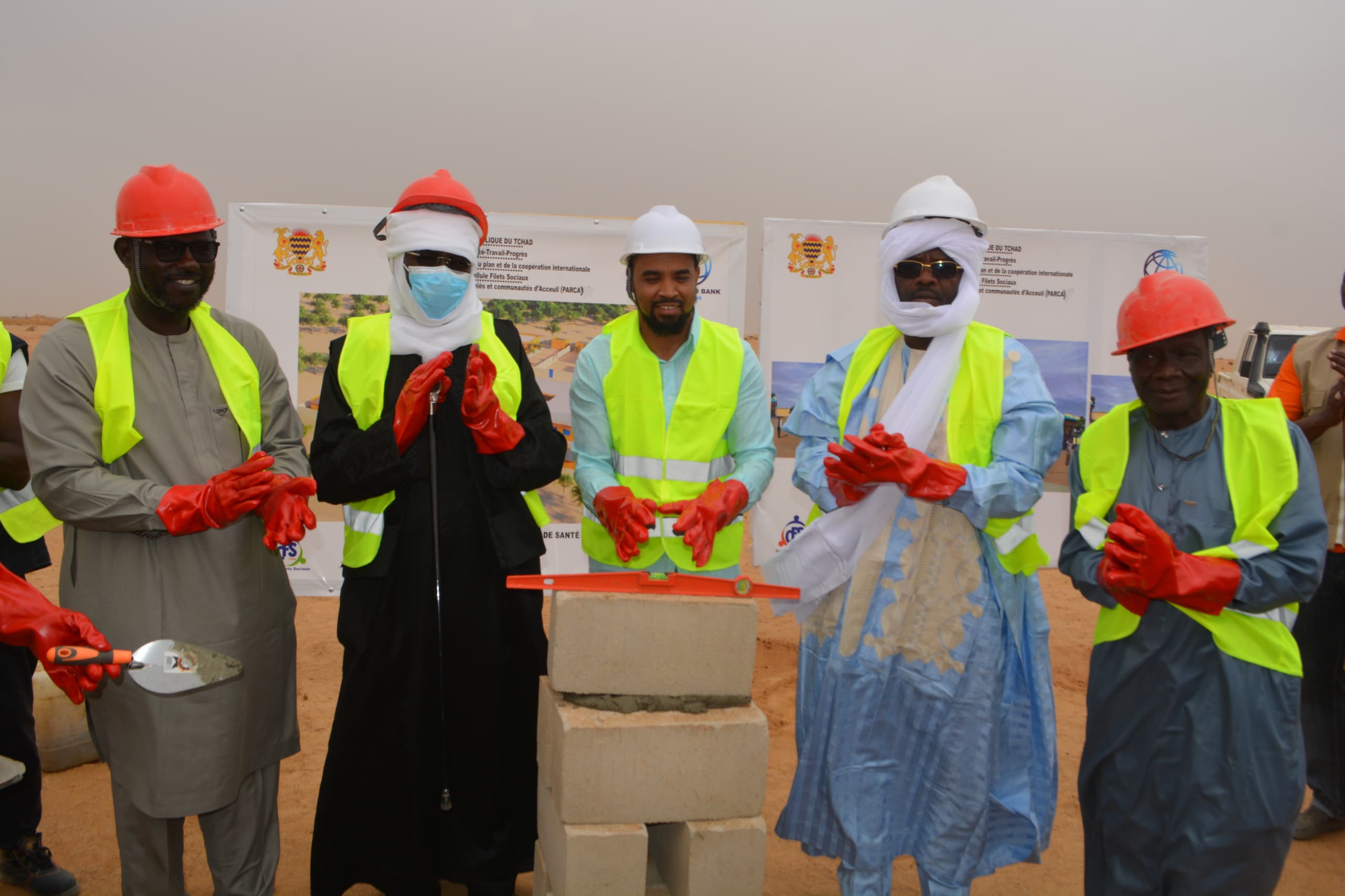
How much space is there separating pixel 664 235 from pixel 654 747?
173 centimetres

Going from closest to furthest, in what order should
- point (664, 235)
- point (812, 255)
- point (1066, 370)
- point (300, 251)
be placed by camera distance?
point (664, 235)
point (300, 251)
point (812, 255)
point (1066, 370)

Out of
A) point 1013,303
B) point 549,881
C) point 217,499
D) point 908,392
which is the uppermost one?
point 1013,303

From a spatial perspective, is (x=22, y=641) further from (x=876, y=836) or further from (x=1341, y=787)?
(x=1341, y=787)

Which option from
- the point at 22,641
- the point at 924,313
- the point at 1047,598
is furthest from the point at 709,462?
the point at 1047,598

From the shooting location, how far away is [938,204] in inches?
115

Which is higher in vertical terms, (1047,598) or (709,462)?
(709,462)

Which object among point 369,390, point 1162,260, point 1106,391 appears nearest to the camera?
point 369,390

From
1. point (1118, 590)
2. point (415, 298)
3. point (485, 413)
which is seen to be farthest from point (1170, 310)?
point (415, 298)

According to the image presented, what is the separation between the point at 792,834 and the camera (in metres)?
3.02

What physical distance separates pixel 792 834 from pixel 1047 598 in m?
6.58

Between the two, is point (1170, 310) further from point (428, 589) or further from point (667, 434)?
point (428, 589)

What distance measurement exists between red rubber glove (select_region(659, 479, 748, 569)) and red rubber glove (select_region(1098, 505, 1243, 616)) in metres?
1.11

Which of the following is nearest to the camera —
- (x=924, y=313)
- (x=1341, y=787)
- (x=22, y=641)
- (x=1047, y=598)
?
(x=22, y=641)

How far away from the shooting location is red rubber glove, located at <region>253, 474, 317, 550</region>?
8.85 ft
